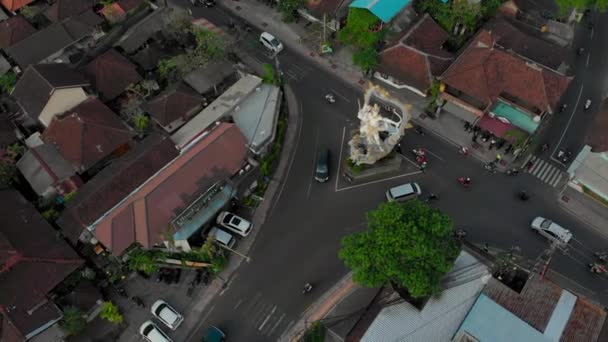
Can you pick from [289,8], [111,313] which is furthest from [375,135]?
[111,313]

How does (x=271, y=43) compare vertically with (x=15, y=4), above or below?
above

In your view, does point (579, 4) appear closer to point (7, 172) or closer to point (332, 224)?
point (332, 224)

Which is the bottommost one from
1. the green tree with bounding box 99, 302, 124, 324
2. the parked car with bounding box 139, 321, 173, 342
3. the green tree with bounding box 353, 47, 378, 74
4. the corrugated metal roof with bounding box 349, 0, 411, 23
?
the green tree with bounding box 99, 302, 124, 324

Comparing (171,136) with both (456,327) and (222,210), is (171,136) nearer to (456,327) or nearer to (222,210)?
(222,210)

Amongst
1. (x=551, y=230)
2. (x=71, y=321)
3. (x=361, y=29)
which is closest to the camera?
(x=71, y=321)

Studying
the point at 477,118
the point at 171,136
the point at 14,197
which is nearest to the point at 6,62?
the point at 14,197

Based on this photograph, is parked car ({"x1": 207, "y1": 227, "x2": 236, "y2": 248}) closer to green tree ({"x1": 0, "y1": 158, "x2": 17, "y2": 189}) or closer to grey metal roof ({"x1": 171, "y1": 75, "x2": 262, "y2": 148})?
grey metal roof ({"x1": 171, "y1": 75, "x2": 262, "y2": 148})

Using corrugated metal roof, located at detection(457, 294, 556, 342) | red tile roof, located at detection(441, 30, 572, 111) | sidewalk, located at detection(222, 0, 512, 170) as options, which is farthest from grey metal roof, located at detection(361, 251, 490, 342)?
red tile roof, located at detection(441, 30, 572, 111)
